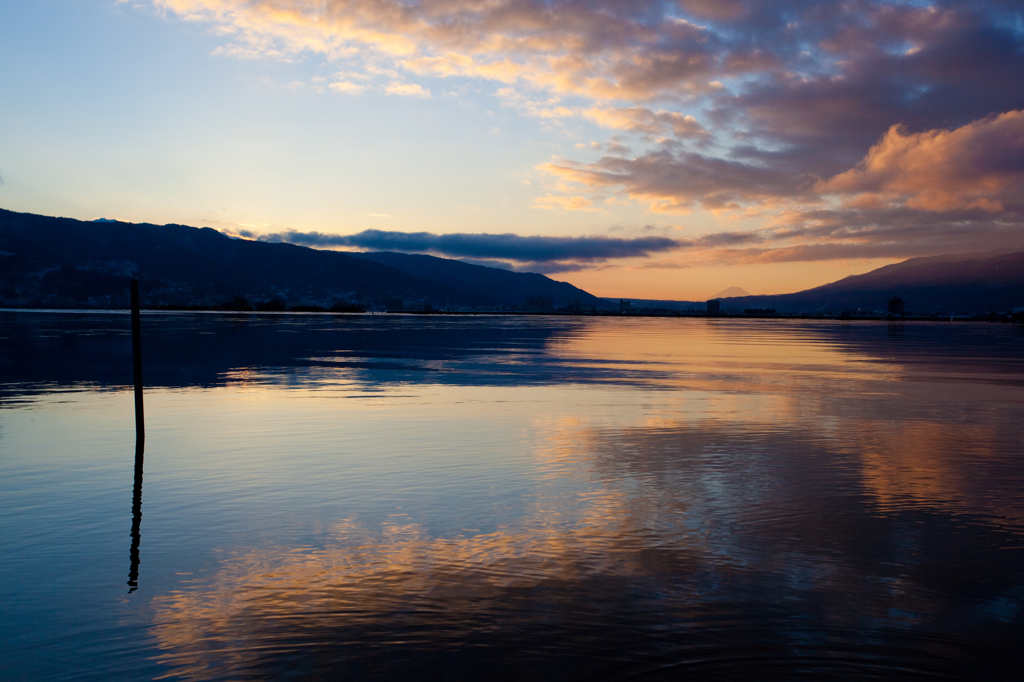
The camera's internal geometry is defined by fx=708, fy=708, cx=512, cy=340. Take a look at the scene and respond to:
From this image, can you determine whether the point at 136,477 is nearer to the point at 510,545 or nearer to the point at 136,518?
the point at 136,518

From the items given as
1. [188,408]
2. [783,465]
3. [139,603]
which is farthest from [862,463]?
[188,408]

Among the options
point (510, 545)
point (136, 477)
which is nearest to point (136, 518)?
point (136, 477)

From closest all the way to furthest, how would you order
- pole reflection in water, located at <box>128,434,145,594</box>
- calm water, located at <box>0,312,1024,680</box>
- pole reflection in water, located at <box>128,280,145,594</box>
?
calm water, located at <box>0,312,1024,680</box> < pole reflection in water, located at <box>128,434,145,594</box> < pole reflection in water, located at <box>128,280,145,594</box>

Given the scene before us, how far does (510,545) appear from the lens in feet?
35.4

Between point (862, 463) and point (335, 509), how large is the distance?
1236 cm

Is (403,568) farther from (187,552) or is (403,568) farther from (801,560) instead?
(801,560)

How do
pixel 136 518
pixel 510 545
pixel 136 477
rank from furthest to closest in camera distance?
pixel 136 477, pixel 136 518, pixel 510 545

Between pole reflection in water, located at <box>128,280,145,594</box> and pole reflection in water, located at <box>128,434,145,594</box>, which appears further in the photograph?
pole reflection in water, located at <box>128,280,145,594</box>

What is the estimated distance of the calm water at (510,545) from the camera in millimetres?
7496

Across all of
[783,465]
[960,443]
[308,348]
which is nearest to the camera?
[783,465]

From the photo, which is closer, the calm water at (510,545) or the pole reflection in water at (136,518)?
the calm water at (510,545)

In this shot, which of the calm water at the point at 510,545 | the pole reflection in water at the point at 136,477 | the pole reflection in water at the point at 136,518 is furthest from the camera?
the pole reflection in water at the point at 136,477

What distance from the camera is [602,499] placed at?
1350 cm

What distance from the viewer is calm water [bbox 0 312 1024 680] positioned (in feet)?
24.6
